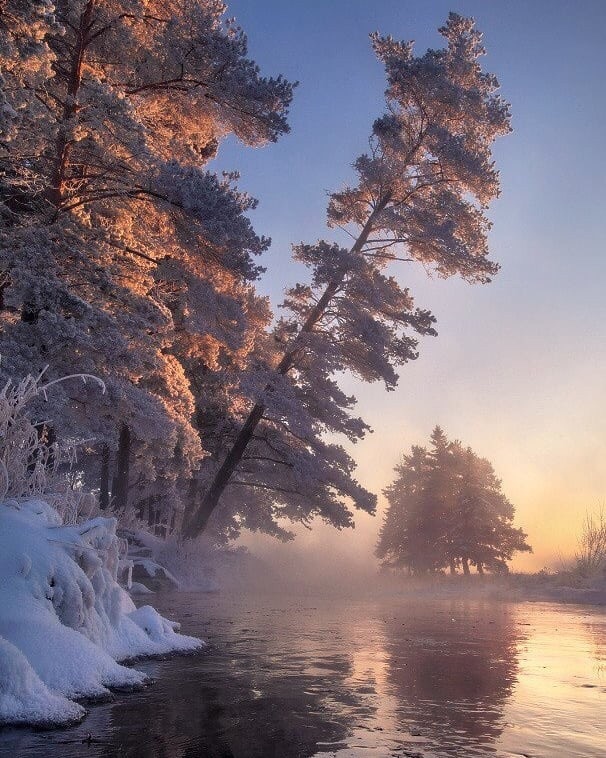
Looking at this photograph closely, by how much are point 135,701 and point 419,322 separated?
16969mm

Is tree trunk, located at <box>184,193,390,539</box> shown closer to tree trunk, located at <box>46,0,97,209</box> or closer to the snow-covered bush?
tree trunk, located at <box>46,0,97,209</box>

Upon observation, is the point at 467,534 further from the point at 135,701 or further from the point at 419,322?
the point at 135,701

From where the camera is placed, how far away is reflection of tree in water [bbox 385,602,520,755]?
3.56 m

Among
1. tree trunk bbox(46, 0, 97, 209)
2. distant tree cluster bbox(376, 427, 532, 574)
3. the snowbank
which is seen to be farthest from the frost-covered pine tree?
distant tree cluster bbox(376, 427, 532, 574)

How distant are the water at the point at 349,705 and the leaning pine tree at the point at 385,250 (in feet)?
40.6

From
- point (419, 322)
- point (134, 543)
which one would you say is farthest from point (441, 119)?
point (134, 543)

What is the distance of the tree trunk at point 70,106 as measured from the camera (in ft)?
40.2

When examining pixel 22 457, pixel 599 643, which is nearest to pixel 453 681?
pixel 22 457

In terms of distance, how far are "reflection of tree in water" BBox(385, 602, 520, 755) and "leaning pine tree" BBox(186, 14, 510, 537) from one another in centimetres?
1064

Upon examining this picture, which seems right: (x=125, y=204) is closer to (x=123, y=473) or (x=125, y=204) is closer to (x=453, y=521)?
(x=123, y=473)

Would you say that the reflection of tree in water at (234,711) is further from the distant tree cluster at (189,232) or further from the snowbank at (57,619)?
the distant tree cluster at (189,232)

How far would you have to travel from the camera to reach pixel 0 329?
39.9 feet

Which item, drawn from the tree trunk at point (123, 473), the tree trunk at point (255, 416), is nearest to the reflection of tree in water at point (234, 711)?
the tree trunk at point (255, 416)

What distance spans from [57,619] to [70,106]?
1059 centimetres
